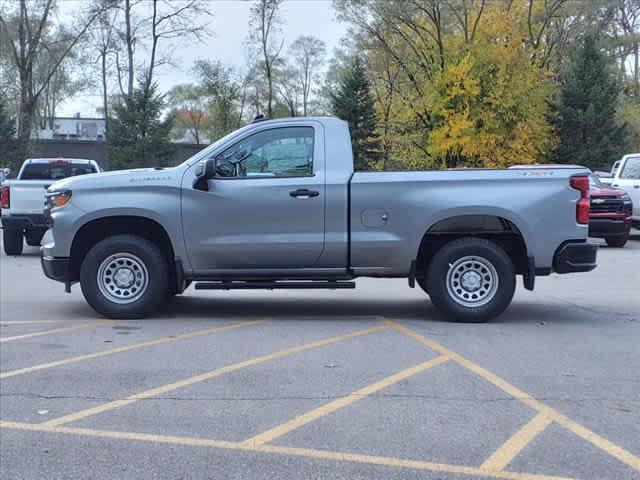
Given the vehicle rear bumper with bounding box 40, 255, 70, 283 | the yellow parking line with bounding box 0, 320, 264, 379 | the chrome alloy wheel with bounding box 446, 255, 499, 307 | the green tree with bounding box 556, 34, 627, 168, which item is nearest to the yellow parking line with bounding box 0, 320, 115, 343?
the vehicle rear bumper with bounding box 40, 255, 70, 283


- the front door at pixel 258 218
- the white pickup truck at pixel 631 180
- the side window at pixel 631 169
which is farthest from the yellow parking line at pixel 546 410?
the side window at pixel 631 169

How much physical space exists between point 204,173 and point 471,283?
3.04 meters

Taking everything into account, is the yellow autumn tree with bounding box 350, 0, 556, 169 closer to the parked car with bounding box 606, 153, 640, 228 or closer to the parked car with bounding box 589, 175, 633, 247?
the parked car with bounding box 606, 153, 640, 228

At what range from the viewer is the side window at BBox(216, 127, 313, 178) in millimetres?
7998

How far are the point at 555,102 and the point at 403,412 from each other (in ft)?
114

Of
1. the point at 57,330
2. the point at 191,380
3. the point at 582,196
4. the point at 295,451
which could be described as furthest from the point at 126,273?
the point at 582,196

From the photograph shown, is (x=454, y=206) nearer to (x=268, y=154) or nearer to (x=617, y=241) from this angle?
(x=268, y=154)

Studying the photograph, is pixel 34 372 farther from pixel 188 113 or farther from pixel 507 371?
pixel 188 113

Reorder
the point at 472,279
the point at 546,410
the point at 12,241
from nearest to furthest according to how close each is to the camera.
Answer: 1. the point at 546,410
2. the point at 472,279
3. the point at 12,241

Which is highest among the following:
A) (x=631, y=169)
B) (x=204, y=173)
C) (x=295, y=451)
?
(x=631, y=169)

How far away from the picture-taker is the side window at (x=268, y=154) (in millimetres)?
7998

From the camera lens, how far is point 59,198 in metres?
8.00

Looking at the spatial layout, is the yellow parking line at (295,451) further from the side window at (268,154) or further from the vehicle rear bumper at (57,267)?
the side window at (268,154)

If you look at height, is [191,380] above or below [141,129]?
below
